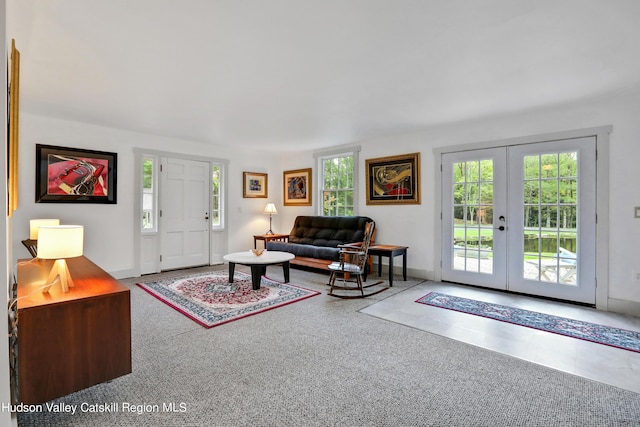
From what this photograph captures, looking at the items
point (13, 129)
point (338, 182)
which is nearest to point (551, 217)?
point (338, 182)

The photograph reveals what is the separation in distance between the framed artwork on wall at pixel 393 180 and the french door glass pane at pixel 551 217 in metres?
1.49

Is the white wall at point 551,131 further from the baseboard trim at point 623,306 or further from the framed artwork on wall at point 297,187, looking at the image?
the framed artwork on wall at point 297,187

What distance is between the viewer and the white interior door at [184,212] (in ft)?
17.8

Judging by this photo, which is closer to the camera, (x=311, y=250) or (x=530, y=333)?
(x=530, y=333)

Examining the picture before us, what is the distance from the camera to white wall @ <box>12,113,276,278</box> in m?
4.09

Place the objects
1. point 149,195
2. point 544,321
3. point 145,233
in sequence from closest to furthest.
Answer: point 544,321, point 145,233, point 149,195

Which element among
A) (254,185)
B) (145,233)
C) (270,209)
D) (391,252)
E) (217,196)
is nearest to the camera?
(391,252)

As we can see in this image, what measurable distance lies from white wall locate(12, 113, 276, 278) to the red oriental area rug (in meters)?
0.90

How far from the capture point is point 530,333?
2859mm

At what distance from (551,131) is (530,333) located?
247cm

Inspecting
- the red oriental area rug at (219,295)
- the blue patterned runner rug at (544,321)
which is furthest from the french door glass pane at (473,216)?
the red oriental area rug at (219,295)

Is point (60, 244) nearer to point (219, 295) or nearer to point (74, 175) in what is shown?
point (219, 295)

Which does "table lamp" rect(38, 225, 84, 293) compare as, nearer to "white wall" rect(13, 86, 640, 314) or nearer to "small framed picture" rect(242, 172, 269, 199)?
"white wall" rect(13, 86, 640, 314)

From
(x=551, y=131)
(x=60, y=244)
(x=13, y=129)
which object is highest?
(x=551, y=131)
